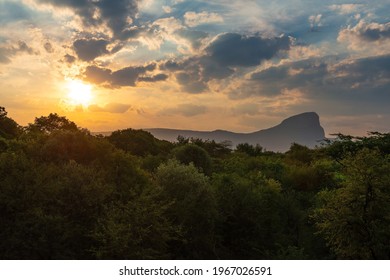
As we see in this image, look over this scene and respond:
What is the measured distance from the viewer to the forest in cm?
2584

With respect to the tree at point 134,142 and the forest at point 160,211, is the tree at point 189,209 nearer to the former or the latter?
the forest at point 160,211

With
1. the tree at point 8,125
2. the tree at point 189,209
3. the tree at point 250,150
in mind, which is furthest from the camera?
the tree at point 250,150

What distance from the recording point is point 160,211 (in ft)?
102

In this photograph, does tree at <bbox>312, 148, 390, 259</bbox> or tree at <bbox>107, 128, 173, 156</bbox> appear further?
tree at <bbox>107, 128, 173, 156</bbox>

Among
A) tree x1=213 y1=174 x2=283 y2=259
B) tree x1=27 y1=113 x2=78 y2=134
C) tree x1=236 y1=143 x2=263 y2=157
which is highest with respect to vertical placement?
tree x1=27 y1=113 x2=78 y2=134

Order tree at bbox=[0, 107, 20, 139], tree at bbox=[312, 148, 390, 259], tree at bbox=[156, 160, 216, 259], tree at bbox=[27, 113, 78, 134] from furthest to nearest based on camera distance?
tree at bbox=[27, 113, 78, 134] → tree at bbox=[0, 107, 20, 139] → tree at bbox=[156, 160, 216, 259] → tree at bbox=[312, 148, 390, 259]

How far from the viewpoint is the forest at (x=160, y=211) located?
84.8 feet

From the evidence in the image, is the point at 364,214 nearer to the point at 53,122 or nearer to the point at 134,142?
the point at 134,142

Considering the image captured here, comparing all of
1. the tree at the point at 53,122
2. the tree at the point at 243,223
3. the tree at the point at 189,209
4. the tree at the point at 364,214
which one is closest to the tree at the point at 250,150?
the tree at the point at 53,122

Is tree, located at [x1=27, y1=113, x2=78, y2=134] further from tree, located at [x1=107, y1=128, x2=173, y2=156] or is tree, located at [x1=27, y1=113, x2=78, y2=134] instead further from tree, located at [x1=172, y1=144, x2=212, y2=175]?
tree, located at [x1=172, y1=144, x2=212, y2=175]

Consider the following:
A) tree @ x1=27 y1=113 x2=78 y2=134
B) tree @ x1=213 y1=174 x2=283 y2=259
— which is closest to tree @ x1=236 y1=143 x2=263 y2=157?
tree @ x1=27 y1=113 x2=78 y2=134

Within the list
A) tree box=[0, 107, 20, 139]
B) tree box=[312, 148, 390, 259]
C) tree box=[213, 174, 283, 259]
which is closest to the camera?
tree box=[312, 148, 390, 259]

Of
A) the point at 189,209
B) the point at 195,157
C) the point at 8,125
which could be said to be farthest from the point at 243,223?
the point at 8,125
